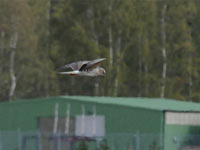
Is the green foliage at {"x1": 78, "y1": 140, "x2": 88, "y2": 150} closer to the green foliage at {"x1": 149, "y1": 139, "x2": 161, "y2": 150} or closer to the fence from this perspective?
the fence

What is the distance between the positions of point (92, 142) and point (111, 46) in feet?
59.3

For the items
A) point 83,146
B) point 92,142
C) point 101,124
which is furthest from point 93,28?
point 83,146

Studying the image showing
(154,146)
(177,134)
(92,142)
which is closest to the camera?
(154,146)

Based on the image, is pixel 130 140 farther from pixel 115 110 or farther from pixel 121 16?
pixel 121 16

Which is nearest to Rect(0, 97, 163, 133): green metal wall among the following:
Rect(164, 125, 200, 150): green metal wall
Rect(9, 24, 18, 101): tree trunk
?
Rect(164, 125, 200, 150): green metal wall

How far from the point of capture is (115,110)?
2589 cm

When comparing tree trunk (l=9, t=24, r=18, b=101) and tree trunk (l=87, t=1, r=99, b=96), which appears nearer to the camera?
tree trunk (l=87, t=1, r=99, b=96)

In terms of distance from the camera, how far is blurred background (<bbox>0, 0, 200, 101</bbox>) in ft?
138

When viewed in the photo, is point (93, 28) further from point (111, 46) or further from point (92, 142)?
point (92, 142)

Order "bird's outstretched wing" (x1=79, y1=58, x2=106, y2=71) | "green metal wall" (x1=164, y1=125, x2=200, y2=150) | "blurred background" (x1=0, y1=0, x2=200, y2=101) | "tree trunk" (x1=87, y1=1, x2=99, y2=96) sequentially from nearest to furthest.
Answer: "bird's outstretched wing" (x1=79, y1=58, x2=106, y2=71)
"green metal wall" (x1=164, y1=125, x2=200, y2=150)
"blurred background" (x1=0, y1=0, x2=200, y2=101)
"tree trunk" (x1=87, y1=1, x2=99, y2=96)

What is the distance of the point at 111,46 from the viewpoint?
42.4 metres

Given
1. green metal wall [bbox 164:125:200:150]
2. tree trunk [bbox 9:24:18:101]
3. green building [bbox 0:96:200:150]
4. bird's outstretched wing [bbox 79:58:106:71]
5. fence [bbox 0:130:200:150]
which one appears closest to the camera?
bird's outstretched wing [bbox 79:58:106:71]

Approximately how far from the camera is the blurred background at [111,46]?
1657 inches

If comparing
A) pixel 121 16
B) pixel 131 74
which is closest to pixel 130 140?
pixel 121 16
